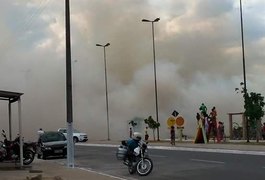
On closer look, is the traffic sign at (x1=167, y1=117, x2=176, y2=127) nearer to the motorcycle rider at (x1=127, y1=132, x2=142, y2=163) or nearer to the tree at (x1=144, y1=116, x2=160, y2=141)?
the tree at (x1=144, y1=116, x2=160, y2=141)

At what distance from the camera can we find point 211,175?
59.7 ft

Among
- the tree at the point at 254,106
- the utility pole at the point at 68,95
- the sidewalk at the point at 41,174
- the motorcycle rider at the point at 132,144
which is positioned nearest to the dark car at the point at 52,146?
the utility pole at the point at 68,95

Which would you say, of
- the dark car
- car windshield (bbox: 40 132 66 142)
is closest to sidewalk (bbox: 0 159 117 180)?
the dark car

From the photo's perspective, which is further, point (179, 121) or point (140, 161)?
point (179, 121)

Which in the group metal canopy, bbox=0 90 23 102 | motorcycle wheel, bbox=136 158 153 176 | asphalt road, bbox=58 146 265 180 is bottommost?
asphalt road, bbox=58 146 265 180

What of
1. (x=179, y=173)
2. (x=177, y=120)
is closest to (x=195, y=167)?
(x=179, y=173)

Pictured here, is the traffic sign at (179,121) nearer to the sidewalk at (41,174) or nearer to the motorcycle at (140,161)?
the sidewalk at (41,174)

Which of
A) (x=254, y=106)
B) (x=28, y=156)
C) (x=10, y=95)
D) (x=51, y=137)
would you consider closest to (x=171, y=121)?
(x=254, y=106)

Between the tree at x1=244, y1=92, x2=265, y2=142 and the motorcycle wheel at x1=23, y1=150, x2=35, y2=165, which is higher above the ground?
the tree at x1=244, y1=92, x2=265, y2=142

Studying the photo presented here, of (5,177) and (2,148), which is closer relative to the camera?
(5,177)

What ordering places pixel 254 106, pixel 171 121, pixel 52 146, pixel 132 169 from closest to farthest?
1. pixel 132 169
2. pixel 52 146
3. pixel 254 106
4. pixel 171 121

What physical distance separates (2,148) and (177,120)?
22.2m

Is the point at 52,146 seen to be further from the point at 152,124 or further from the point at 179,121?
the point at 152,124

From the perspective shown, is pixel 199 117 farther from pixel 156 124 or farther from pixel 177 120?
pixel 156 124
